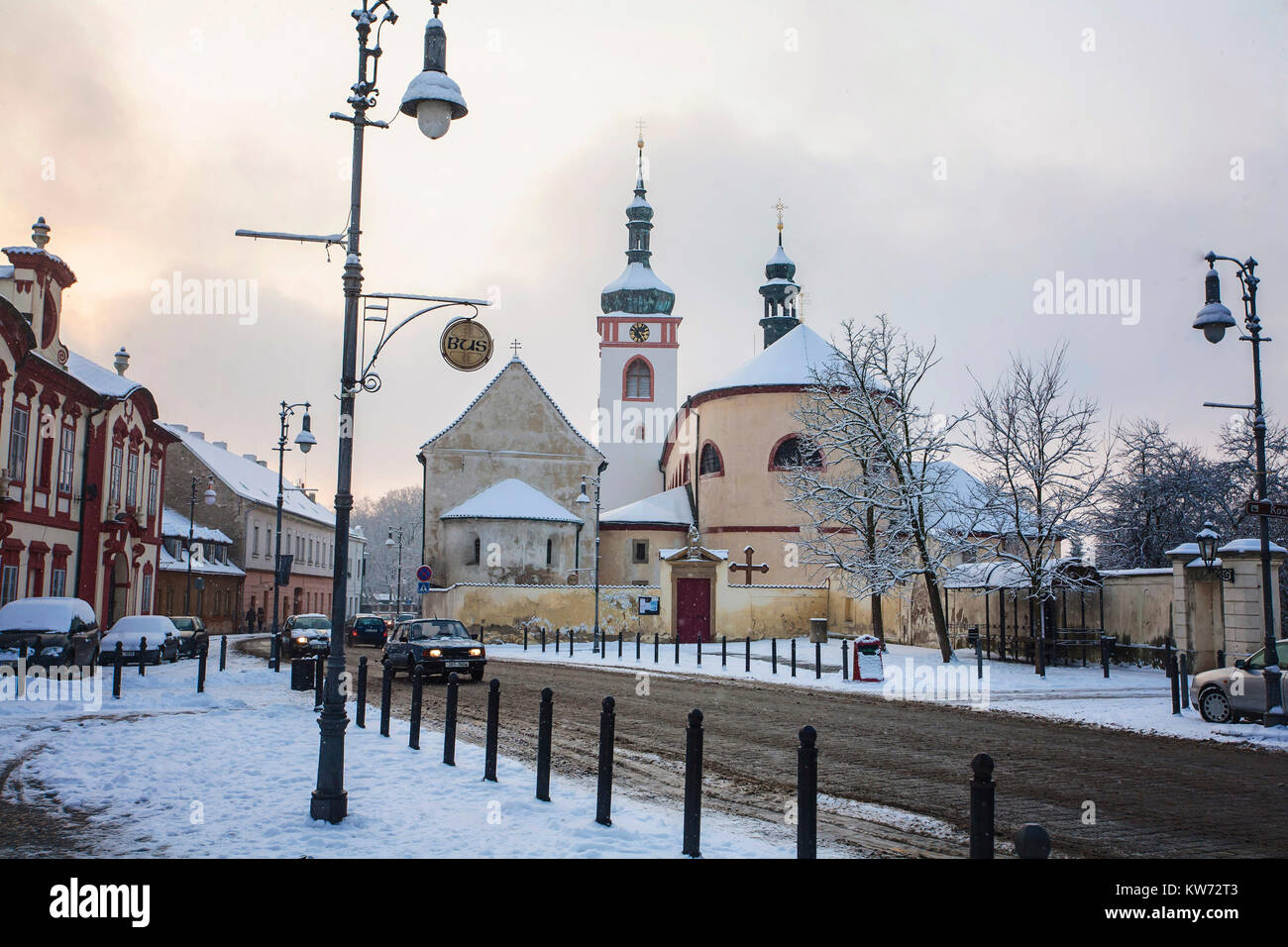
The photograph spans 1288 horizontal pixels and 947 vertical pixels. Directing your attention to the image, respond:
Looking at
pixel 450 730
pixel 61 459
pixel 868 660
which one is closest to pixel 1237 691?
pixel 868 660

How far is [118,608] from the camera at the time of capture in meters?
36.7

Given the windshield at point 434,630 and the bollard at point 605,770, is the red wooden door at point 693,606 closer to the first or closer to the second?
the windshield at point 434,630

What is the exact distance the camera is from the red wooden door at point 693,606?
41438mm

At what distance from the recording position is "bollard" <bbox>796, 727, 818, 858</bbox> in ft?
23.3

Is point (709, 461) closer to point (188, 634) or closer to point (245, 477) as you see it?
point (188, 634)

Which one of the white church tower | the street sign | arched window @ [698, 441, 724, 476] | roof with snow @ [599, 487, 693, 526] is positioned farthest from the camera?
the white church tower

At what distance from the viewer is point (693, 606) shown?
4150 centimetres

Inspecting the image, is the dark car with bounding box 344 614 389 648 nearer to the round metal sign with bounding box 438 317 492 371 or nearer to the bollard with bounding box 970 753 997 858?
the round metal sign with bounding box 438 317 492 371

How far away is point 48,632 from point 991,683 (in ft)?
68.5

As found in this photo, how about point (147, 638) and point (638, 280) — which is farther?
point (638, 280)

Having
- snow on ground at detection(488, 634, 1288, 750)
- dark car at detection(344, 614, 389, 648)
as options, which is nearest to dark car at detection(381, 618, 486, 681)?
snow on ground at detection(488, 634, 1288, 750)

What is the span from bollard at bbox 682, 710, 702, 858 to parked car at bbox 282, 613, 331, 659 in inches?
989

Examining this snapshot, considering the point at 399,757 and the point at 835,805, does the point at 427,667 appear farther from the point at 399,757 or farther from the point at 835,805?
the point at 835,805
